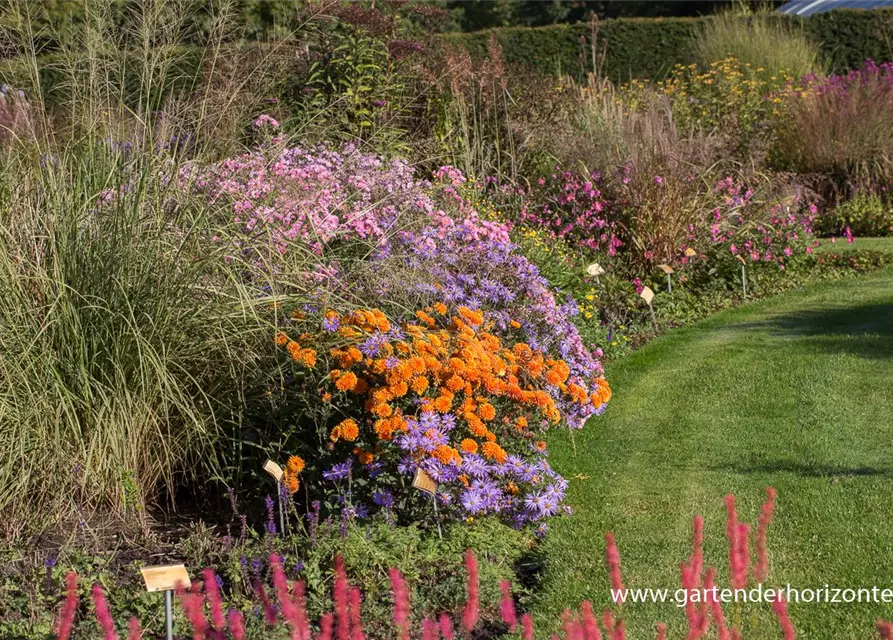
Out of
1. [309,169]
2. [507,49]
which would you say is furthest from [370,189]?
[507,49]

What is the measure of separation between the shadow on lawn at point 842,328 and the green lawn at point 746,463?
0.02 metres

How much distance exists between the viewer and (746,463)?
468cm

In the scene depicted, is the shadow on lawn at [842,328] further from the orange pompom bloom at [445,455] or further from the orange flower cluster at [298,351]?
the orange flower cluster at [298,351]

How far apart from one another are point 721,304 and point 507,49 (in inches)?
577

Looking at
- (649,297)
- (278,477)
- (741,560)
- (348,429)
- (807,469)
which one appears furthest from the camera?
(649,297)

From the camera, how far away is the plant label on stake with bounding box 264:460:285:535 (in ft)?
12.1

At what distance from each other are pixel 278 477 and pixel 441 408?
1.94 feet

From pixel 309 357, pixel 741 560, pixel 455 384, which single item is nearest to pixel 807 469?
pixel 455 384

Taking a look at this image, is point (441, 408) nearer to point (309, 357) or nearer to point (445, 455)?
point (445, 455)

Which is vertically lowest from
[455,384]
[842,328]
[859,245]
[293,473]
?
[859,245]

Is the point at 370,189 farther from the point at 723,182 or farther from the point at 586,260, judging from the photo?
the point at 723,182

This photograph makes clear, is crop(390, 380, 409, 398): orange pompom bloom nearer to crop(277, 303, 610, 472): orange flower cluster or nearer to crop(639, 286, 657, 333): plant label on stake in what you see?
crop(277, 303, 610, 472): orange flower cluster

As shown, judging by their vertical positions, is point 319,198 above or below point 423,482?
above

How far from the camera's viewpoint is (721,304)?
8.24m
